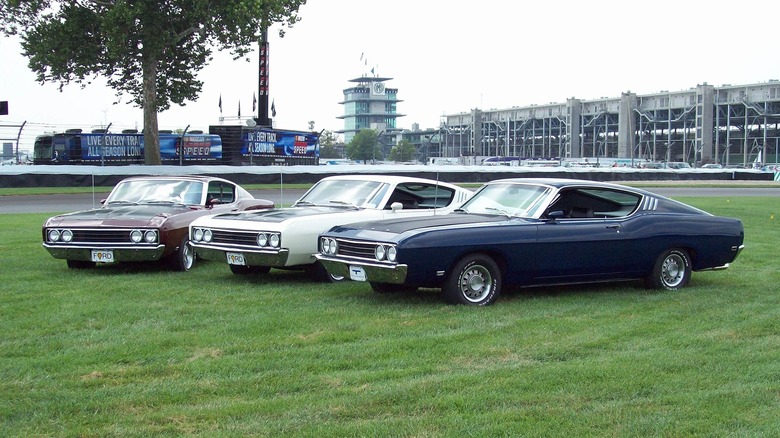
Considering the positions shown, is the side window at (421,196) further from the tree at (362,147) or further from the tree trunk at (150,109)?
the tree at (362,147)

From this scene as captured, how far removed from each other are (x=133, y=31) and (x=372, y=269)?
109ft

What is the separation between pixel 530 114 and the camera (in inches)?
4779

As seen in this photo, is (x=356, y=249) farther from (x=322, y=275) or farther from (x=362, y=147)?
(x=362, y=147)

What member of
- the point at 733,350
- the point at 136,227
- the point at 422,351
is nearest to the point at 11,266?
the point at 136,227

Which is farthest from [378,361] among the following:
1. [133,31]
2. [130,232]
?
[133,31]

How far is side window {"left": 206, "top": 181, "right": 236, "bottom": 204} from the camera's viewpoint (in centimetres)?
1287

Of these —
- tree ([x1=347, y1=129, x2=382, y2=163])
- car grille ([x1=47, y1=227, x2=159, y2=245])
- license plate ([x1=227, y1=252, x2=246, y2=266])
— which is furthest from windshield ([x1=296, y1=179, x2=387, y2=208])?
tree ([x1=347, y1=129, x2=382, y2=163])

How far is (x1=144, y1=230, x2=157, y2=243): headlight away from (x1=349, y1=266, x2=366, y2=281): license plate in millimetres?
3057

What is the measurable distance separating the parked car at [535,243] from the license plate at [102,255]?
116 inches

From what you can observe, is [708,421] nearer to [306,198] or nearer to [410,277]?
[410,277]

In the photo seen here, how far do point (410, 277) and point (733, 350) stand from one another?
2926 mm

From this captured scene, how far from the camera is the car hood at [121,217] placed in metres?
11.0

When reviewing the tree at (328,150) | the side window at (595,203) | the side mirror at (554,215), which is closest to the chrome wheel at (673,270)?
the side window at (595,203)

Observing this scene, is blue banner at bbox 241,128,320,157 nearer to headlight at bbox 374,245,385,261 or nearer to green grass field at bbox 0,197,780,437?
green grass field at bbox 0,197,780,437
